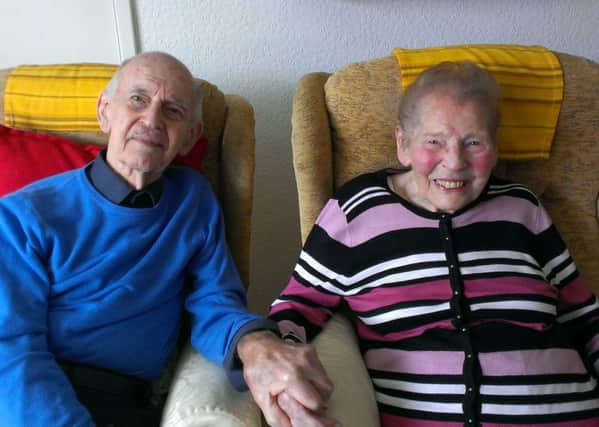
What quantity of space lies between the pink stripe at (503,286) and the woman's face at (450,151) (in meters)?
0.17

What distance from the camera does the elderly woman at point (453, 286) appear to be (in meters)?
1.13

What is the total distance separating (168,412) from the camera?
3.18 feet

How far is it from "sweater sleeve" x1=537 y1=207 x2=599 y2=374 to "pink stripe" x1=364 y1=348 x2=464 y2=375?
32 centimetres

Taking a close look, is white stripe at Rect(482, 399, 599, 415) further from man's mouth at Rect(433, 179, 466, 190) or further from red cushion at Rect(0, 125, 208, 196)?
red cushion at Rect(0, 125, 208, 196)

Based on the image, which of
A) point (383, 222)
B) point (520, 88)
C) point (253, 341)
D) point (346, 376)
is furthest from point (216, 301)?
point (520, 88)

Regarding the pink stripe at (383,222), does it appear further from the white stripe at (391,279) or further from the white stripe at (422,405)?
the white stripe at (422,405)

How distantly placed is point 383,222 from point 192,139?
0.47 meters

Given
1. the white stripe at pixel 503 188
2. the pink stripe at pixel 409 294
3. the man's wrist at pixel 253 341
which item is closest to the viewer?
the man's wrist at pixel 253 341

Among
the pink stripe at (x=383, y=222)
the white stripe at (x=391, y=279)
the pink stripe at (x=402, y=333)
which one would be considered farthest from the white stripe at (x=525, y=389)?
the pink stripe at (x=383, y=222)

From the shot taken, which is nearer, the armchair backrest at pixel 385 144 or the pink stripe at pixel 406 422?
the pink stripe at pixel 406 422

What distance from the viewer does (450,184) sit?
1.21m

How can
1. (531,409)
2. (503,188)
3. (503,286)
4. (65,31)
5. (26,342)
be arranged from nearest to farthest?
(26,342) → (531,409) → (503,286) → (503,188) → (65,31)

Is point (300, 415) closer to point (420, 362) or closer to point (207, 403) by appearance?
point (207, 403)

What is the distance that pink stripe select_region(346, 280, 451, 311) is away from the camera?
120 cm
